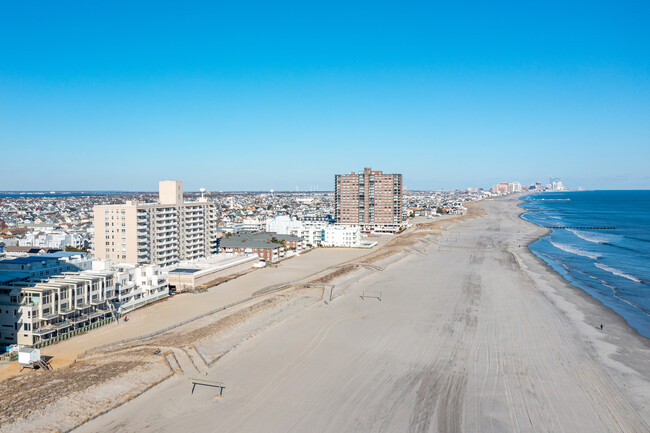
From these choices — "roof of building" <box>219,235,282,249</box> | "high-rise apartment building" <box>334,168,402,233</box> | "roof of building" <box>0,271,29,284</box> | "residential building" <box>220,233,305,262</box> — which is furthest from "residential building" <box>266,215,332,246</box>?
"roof of building" <box>0,271,29,284</box>

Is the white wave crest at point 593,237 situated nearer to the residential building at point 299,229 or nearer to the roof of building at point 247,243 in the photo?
the residential building at point 299,229

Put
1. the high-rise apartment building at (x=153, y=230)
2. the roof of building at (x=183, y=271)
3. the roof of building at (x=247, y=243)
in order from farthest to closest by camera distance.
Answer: the roof of building at (x=247, y=243) < the high-rise apartment building at (x=153, y=230) < the roof of building at (x=183, y=271)

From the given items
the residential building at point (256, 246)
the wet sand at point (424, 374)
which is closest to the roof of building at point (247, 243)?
the residential building at point (256, 246)

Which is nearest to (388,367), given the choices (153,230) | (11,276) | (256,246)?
(11,276)

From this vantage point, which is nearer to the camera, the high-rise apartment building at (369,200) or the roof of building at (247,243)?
the roof of building at (247,243)

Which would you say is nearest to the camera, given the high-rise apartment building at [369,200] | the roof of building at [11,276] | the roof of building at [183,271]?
the roof of building at [11,276]

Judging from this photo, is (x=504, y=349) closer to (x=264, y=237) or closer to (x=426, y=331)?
(x=426, y=331)

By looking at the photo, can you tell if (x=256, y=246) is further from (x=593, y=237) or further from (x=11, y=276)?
(x=593, y=237)
